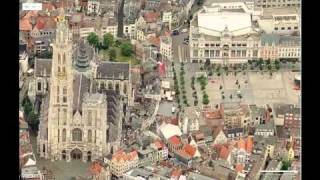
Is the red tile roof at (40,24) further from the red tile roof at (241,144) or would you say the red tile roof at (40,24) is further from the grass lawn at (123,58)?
the red tile roof at (241,144)

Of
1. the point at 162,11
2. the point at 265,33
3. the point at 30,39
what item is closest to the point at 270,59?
the point at 265,33

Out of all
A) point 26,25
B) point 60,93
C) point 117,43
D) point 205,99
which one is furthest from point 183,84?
point 26,25

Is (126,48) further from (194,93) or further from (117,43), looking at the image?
(194,93)

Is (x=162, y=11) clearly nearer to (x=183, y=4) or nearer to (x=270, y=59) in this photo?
(x=183, y=4)

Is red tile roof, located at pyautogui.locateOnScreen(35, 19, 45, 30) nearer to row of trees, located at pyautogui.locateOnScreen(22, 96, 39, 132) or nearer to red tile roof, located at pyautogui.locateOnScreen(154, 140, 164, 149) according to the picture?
row of trees, located at pyautogui.locateOnScreen(22, 96, 39, 132)

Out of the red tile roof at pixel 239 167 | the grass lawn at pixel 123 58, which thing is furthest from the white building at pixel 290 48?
the red tile roof at pixel 239 167
